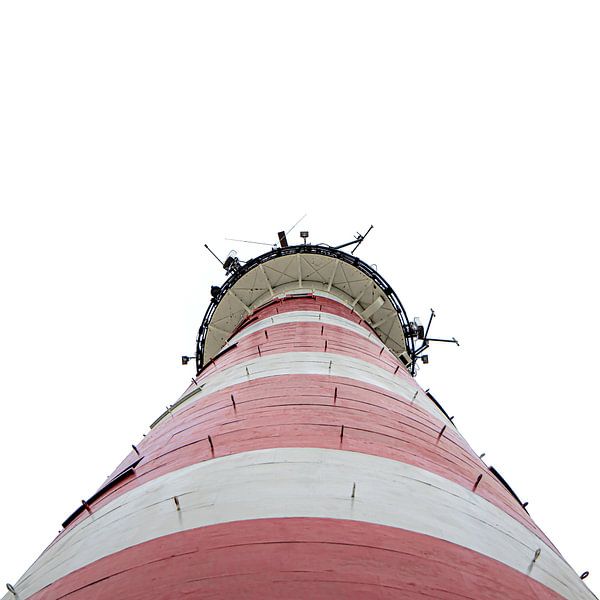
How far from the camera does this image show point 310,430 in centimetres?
589

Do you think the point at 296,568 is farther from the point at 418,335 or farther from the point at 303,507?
the point at 418,335

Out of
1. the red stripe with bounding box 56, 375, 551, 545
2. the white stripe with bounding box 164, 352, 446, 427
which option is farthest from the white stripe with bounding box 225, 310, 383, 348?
the red stripe with bounding box 56, 375, 551, 545

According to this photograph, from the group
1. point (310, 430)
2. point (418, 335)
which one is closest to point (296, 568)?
point (310, 430)

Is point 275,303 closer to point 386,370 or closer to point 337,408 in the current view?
point 386,370

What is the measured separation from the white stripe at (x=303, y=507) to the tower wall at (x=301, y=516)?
2cm

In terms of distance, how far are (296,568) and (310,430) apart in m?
2.44

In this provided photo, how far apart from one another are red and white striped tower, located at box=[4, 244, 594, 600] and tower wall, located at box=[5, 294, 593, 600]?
0.05 feet

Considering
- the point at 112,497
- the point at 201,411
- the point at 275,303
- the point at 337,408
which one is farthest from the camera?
the point at 275,303

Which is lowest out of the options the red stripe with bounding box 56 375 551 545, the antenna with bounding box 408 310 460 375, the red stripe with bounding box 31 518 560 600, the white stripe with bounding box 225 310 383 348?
the red stripe with bounding box 31 518 560 600

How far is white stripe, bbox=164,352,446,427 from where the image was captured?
8.47 m

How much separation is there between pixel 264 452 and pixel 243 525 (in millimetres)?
1314

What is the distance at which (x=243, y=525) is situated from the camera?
4.09m

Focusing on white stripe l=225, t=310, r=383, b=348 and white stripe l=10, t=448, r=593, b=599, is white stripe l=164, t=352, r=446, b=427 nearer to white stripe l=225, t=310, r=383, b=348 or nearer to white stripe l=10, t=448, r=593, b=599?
white stripe l=225, t=310, r=383, b=348

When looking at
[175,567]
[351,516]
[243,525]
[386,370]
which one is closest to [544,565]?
[351,516]
